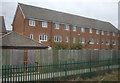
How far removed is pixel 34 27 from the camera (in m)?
26.2

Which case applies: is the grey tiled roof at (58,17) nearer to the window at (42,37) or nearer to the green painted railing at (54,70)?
the window at (42,37)

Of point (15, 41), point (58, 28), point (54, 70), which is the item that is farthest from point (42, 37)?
point (54, 70)

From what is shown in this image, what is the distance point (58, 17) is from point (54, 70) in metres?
22.8

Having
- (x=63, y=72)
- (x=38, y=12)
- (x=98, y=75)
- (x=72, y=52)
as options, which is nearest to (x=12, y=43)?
(x=72, y=52)

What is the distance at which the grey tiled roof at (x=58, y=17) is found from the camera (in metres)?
27.5

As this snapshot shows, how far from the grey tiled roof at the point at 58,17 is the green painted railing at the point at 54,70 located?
54.2 ft

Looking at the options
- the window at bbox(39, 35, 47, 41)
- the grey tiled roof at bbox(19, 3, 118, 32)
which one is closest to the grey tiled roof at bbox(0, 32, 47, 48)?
the grey tiled roof at bbox(19, 3, 118, 32)

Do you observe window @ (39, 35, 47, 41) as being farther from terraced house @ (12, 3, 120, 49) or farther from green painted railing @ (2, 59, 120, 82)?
green painted railing @ (2, 59, 120, 82)

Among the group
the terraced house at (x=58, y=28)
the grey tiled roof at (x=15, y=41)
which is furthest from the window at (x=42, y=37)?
the grey tiled roof at (x=15, y=41)

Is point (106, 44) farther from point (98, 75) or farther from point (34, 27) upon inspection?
point (98, 75)

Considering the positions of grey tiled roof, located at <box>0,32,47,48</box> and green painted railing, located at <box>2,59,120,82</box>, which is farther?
grey tiled roof, located at <box>0,32,47,48</box>

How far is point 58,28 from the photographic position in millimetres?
29766

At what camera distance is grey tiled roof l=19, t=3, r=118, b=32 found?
90.2ft

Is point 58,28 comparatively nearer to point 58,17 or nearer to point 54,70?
point 58,17
